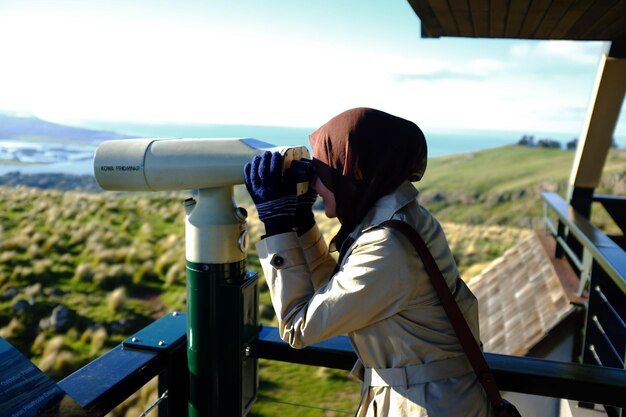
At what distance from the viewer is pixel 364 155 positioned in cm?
129

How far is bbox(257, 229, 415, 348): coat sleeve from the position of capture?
120 centimetres

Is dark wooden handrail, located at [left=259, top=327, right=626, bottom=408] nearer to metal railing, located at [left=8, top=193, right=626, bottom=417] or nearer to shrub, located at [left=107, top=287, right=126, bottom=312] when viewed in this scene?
metal railing, located at [left=8, top=193, right=626, bottom=417]

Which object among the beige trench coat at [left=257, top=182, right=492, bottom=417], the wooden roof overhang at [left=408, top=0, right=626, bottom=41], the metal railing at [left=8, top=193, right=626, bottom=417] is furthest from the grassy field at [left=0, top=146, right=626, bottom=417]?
the wooden roof overhang at [left=408, top=0, right=626, bottom=41]

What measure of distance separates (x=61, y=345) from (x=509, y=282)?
7.26 m

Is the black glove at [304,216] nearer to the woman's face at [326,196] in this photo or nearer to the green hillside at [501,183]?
the woman's face at [326,196]

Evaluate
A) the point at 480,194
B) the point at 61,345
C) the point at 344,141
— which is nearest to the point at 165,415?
the point at 344,141

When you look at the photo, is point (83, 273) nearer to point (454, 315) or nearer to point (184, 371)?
point (184, 371)

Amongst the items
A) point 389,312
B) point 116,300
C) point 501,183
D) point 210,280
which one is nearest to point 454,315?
point 389,312

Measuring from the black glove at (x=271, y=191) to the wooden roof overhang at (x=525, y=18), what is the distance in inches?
80.9

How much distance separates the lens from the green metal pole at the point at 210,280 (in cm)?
144

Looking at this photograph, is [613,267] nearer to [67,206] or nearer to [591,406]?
[591,406]

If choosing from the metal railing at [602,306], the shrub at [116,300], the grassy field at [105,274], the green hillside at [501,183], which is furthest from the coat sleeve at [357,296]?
the green hillside at [501,183]

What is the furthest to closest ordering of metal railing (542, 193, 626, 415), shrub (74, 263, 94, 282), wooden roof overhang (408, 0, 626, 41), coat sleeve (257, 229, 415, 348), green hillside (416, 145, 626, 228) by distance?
green hillside (416, 145, 626, 228) < shrub (74, 263, 94, 282) < wooden roof overhang (408, 0, 626, 41) < metal railing (542, 193, 626, 415) < coat sleeve (257, 229, 415, 348)

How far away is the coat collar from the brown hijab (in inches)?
0.6
